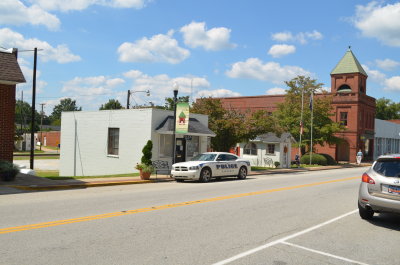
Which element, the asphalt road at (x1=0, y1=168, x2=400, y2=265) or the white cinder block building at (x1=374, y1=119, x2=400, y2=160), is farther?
the white cinder block building at (x1=374, y1=119, x2=400, y2=160)

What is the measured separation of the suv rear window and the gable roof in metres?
13.4

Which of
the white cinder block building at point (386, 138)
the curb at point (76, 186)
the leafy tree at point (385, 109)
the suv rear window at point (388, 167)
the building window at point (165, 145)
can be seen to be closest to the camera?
the suv rear window at point (388, 167)

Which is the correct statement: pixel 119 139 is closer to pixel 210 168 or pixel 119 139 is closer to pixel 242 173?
pixel 210 168

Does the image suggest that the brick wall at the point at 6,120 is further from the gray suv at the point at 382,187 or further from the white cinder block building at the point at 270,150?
the white cinder block building at the point at 270,150

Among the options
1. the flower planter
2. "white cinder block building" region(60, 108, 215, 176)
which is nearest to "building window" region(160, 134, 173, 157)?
"white cinder block building" region(60, 108, 215, 176)

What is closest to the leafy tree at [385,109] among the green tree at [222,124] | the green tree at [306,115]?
the green tree at [306,115]

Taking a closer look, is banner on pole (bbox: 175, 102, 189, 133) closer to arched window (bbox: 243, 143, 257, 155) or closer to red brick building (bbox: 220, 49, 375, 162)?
arched window (bbox: 243, 143, 257, 155)

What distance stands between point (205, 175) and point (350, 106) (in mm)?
38538

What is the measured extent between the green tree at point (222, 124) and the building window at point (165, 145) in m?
4.97

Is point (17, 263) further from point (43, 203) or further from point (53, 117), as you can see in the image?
point (53, 117)

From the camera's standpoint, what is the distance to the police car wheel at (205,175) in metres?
18.8

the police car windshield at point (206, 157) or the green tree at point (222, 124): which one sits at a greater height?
the green tree at point (222, 124)

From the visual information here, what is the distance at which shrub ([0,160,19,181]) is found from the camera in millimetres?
14779

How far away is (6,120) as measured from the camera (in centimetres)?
1603
